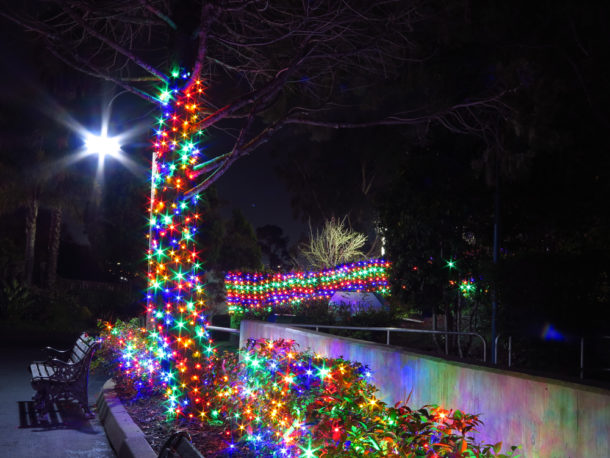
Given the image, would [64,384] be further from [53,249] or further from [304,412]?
[53,249]

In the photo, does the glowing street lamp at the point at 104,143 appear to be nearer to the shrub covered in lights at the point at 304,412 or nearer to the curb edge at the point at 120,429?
the curb edge at the point at 120,429

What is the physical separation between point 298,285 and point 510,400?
20887 mm

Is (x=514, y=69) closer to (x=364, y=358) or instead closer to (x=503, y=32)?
(x=503, y=32)

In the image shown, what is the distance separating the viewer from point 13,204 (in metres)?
31.8

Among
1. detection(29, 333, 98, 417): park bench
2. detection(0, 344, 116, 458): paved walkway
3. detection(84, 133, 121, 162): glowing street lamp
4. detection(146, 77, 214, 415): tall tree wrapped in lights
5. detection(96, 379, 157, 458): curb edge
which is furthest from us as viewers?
detection(84, 133, 121, 162): glowing street lamp

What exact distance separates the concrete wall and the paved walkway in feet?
10.8

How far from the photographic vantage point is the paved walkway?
688 cm

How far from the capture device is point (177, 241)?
9.84 metres

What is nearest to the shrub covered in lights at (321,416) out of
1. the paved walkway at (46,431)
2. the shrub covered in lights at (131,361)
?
the paved walkway at (46,431)

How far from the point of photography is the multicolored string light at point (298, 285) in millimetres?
23328

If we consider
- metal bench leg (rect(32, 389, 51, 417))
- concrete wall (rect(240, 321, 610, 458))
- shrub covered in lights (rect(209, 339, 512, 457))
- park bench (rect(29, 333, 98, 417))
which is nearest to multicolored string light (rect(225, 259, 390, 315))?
park bench (rect(29, 333, 98, 417))

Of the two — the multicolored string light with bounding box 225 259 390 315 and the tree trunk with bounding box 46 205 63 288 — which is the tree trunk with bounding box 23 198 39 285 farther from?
the multicolored string light with bounding box 225 259 390 315

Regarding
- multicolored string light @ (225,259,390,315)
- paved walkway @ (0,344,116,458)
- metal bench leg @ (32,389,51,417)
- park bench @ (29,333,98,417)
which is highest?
multicolored string light @ (225,259,390,315)

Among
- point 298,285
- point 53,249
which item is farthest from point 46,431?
point 53,249
